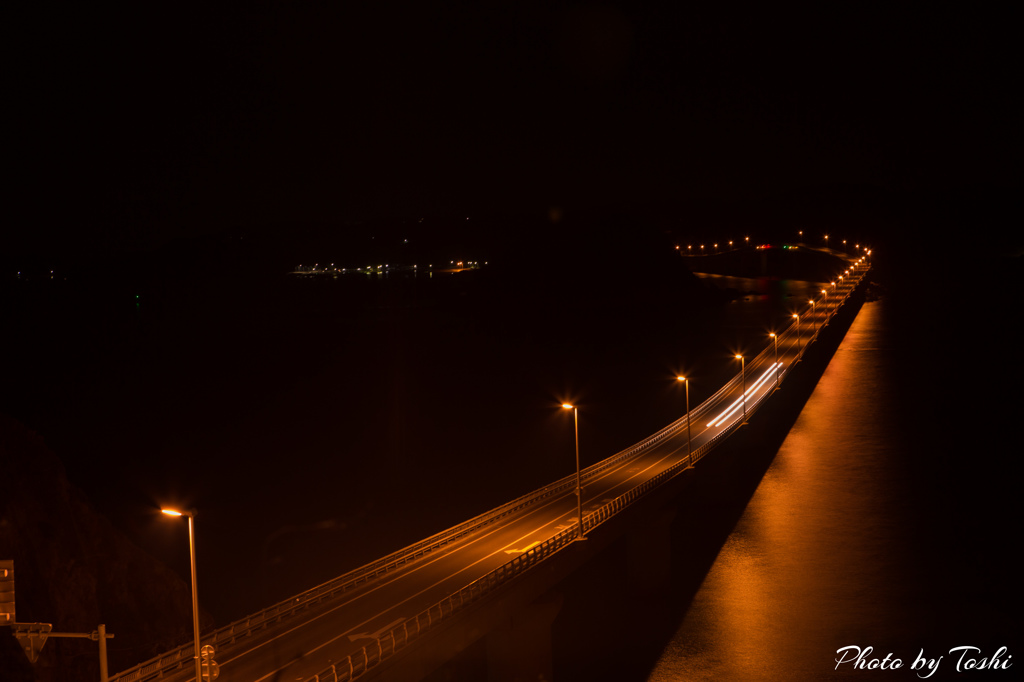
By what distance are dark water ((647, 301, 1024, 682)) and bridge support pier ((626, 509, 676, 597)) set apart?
1.70 metres

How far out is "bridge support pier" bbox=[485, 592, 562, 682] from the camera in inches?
782

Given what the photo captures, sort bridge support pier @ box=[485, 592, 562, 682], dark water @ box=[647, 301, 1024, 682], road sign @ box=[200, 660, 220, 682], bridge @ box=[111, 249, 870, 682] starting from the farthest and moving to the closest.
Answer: dark water @ box=[647, 301, 1024, 682] → bridge support pier @ box=[485, 592, 562, 682] → bridge @ box=[111, 249, 870, 682] → road sign @ box=[200, 660, 220, 682]

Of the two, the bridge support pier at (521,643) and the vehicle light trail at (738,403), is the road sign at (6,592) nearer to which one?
the bridge support pier at (521,643)

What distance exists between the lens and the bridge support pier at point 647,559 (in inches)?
1200

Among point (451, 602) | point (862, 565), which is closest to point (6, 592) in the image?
point (451, 602)

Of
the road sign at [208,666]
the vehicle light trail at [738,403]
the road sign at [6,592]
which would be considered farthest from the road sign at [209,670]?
the vehicle light trail at [738,403]

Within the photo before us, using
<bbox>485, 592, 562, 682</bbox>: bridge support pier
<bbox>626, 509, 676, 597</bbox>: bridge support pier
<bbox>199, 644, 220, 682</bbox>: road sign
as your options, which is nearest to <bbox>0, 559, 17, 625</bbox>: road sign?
<bbox>199, 644, 220, 682</bbox>: road sign

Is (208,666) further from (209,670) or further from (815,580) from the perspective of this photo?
(815,580)

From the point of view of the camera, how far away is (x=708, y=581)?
110 feet

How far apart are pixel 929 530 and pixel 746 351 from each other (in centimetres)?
4565

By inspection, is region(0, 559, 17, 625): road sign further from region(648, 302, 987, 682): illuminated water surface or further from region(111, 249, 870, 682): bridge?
region(648, 302, 987, 682): illuminated water surface

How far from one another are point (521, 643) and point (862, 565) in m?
22.1

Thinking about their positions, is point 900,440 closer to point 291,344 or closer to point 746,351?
point 746,351

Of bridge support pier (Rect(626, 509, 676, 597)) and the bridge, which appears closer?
the bridge
